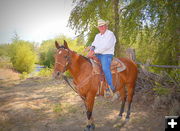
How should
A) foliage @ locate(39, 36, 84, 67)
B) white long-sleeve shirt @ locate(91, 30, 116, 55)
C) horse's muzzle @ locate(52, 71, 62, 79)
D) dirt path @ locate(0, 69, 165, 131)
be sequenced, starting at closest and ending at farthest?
horse's muzzle @ locate(52, 71, 62, 79) → white long-sleeve shirt @ locate(91, 30, 116, 55) → dirt path @ locate(0, 69, 165, 131) → foliage @ locate(39, 36, 84, 67)

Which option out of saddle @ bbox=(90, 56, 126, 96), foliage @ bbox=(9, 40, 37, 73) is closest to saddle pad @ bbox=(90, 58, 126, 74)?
saddle @ bbox=(90, 56, 126, 96)

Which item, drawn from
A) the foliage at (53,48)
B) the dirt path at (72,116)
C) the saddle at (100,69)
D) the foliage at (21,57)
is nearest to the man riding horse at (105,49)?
the saddle at (100,69)

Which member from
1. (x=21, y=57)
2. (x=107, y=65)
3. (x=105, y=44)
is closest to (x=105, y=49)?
(x=105, y=44)

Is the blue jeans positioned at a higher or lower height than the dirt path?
higher

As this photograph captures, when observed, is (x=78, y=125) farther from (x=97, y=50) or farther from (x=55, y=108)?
(x=97, y=50)

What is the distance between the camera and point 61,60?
343 centimetres

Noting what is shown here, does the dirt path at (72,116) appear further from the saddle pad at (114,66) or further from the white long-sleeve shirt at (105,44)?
the white long-sleeve shirt at (105,44)

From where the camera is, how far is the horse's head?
3371 mm

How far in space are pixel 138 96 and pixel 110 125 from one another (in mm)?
2259

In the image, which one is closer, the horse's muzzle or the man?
the horse's muzzle

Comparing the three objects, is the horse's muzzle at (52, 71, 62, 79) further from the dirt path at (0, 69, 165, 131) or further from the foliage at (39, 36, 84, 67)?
the foliage at (39, 36, 84, 67)

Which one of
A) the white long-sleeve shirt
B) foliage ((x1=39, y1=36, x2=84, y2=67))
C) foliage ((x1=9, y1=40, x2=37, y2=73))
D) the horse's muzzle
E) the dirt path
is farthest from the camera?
foliage ((x1=9, y1=40, x2=37, y2=73))

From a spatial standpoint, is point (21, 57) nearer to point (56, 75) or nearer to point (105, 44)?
point (56, 75)

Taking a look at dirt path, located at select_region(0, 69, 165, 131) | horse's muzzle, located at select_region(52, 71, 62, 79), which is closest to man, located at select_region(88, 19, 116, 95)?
horse's muzzle, located at select_region(52, 71, 62, 79)
